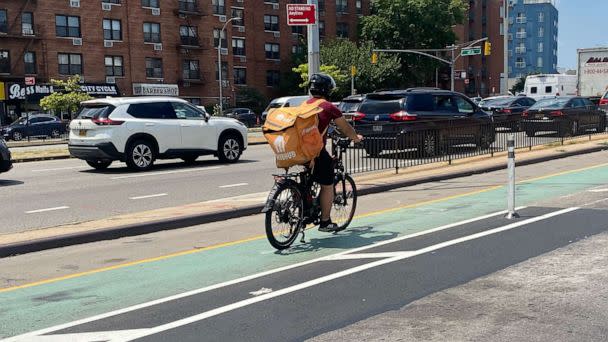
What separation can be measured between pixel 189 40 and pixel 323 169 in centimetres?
5072

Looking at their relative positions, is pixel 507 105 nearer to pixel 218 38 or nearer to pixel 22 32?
pixel 22 32

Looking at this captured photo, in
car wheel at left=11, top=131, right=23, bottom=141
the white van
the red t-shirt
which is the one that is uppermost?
the white van

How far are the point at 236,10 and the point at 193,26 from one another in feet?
21.3

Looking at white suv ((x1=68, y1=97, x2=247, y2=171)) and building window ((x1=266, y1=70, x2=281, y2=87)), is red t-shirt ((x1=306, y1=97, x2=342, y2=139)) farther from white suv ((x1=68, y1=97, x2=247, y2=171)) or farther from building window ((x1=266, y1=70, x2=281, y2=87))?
building window ((x1=266, y1=70, x2=281, y2=87))

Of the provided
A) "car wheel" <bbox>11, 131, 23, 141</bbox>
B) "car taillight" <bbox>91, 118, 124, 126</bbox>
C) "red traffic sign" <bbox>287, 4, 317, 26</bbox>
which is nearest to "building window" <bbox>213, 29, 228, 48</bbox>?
"car wheel" <bbox>11, 131, 23, 141</bbox>

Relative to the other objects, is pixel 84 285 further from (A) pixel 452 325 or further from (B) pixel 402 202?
(B) pixel 402 202

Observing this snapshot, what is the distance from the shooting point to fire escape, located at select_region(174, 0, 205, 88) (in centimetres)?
5512

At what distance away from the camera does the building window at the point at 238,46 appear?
61.0 meters

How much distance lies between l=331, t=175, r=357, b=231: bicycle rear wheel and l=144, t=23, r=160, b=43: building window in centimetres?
4784

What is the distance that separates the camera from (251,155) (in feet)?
68.4

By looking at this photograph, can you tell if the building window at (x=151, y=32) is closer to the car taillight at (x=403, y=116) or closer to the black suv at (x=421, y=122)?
the black suv at (x=421, y=122)

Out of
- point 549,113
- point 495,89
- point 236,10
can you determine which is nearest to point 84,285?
point 549,113

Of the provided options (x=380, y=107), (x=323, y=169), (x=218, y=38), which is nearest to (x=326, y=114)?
(x=323, y=169)

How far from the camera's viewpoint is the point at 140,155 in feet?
53.5
